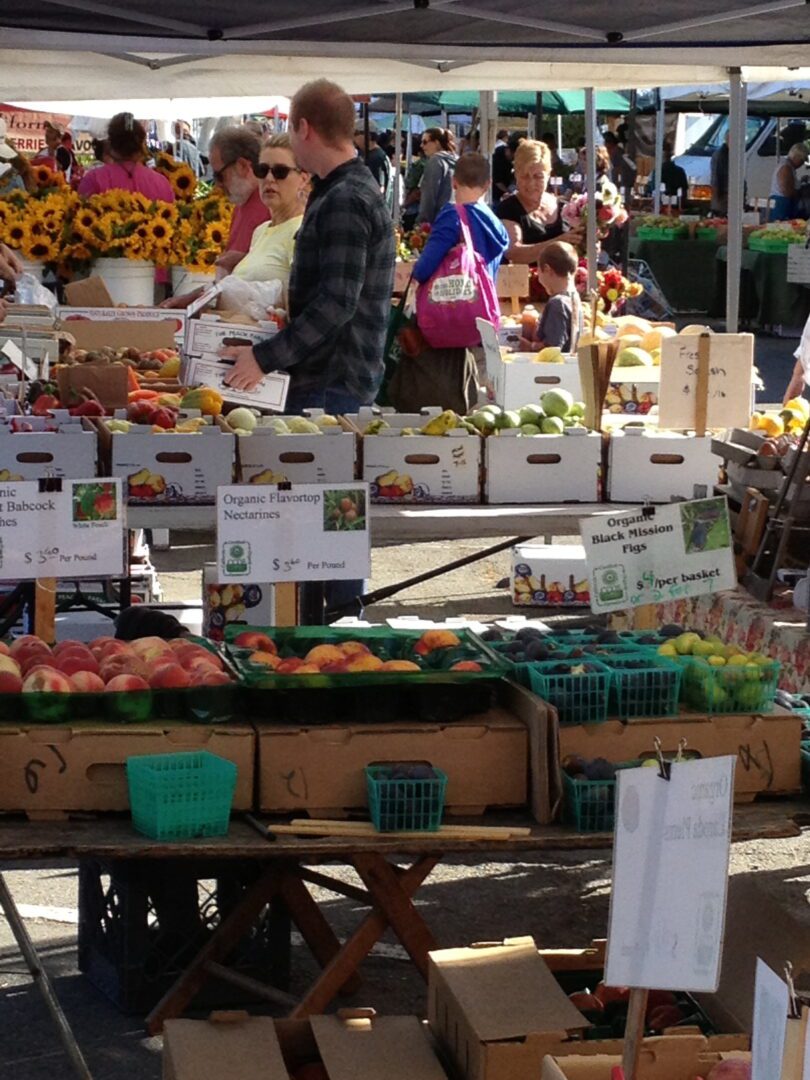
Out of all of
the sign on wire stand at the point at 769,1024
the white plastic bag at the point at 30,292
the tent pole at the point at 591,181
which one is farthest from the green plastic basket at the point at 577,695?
the tent pole at the point at 591,181

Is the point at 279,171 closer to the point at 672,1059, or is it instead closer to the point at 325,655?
the point at 325,655

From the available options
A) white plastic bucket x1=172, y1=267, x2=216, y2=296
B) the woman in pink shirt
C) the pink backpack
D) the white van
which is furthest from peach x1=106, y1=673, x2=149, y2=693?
the white van

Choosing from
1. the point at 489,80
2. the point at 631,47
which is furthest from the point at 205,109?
the point at 631,47

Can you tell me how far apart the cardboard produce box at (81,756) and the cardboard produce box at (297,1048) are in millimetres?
573

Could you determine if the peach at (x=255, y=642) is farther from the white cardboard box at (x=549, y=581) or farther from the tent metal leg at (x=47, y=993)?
the white cardboard box at (x=549, y=581)

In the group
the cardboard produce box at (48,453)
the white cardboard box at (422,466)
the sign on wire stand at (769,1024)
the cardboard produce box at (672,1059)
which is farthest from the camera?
the white cardboard box at (422,466)

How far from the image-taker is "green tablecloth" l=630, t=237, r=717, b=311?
18.8 m

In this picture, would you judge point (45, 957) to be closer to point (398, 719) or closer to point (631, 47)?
point (398, 719)

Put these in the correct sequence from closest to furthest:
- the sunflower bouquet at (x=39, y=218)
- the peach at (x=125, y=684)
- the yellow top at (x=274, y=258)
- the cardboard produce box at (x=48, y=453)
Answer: the peach at (x=125, y=684)
the cardboard produce box at (x=48, y=453)
the yellow top at (x=274, y=258)
the sunflower bouquet at (x=39, y=218)

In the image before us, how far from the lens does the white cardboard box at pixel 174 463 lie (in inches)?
207

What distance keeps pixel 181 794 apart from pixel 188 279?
20.8 feet

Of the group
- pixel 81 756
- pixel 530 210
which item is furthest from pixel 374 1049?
pixel 530 210

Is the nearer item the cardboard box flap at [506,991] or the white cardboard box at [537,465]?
the cardboard box flap at [506,991]

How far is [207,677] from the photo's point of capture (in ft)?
11.0
